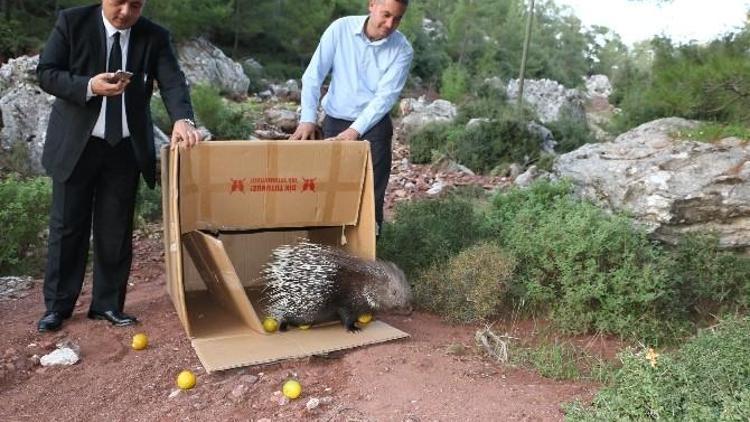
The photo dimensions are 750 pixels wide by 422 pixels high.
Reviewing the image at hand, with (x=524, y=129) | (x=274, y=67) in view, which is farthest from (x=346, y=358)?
(x=274, y=67)

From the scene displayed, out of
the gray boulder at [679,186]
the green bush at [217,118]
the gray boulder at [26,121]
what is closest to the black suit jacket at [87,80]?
the gray boulder at [679,186]

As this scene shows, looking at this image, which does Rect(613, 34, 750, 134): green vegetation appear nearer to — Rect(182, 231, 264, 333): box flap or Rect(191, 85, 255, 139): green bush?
Rect(182, 231, 264, 333): box flap

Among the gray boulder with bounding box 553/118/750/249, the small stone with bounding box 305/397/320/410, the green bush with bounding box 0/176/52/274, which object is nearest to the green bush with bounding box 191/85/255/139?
the green bush with bounding box 0/176/52/274

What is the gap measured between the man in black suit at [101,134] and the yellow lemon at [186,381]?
35.2 inches

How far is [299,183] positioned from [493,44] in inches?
1248

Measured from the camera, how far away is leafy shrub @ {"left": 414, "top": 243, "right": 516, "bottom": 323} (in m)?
4.02

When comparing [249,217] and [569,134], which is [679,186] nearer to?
[249,217]

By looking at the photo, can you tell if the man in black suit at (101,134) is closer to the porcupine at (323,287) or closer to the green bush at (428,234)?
the porcupine at (323,287)

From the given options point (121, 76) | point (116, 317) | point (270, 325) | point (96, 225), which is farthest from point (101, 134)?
point (270, 325)

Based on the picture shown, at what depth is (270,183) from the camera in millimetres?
3797

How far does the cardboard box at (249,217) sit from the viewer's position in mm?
3455

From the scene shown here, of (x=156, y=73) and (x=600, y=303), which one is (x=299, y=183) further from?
(x=600, y=303)

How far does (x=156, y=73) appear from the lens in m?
3.79

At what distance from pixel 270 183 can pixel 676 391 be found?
89.6 inches
